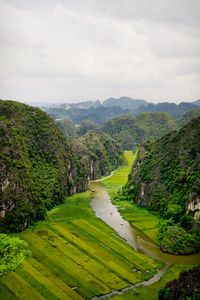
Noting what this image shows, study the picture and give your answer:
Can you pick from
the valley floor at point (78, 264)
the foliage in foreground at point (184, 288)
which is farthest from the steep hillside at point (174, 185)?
the foliage in foreground at point (184, 288)

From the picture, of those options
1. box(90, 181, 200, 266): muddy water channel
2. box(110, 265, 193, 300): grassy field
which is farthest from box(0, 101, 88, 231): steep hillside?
box(110, 265, 193, 300): grassy field

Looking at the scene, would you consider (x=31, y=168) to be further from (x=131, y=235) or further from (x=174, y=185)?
(x=174, y=185)

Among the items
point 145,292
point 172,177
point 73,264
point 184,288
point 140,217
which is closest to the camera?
point 184,288

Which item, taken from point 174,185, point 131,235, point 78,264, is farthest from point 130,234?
point 78,264

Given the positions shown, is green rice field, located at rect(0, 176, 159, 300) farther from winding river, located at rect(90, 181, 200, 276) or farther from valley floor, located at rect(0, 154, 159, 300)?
winding river, located at rect(90, 181, 200, 276)

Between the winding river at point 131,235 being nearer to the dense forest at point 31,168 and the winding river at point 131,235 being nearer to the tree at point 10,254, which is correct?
the dense forest at point 31,168

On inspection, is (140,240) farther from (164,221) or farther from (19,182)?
(19,182)

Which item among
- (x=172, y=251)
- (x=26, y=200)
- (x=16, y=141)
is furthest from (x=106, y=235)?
(x=16, y=141)
